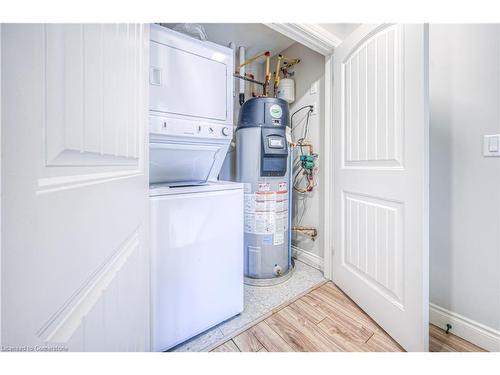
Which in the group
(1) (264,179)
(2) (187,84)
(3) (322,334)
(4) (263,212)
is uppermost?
(2) (187,84)

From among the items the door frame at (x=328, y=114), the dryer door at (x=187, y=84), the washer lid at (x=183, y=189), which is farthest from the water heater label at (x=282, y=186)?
the dryer door at (x=187, y=84)

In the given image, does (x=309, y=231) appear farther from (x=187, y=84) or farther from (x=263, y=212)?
(x=187, y=84)

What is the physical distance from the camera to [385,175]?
44.0 inches

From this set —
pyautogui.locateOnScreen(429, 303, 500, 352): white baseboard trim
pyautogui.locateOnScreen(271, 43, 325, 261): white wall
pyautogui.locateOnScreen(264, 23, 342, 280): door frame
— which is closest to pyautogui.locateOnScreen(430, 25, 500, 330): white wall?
pyautogui.locateOnScreen(429, 303, 500, 352): white baseboard trim

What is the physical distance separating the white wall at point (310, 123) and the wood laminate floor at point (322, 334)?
0.66 metres

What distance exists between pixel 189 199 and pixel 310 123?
1.43 m

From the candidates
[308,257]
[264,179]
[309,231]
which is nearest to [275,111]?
[264,179]

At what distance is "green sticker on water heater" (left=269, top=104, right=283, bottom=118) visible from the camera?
162 cm

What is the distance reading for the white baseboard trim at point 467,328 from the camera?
3.38 ft

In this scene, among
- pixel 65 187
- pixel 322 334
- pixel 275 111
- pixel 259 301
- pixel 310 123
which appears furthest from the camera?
pixel 310 123

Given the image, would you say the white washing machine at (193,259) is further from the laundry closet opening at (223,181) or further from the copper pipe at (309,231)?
the copper pipe at (309,231)
